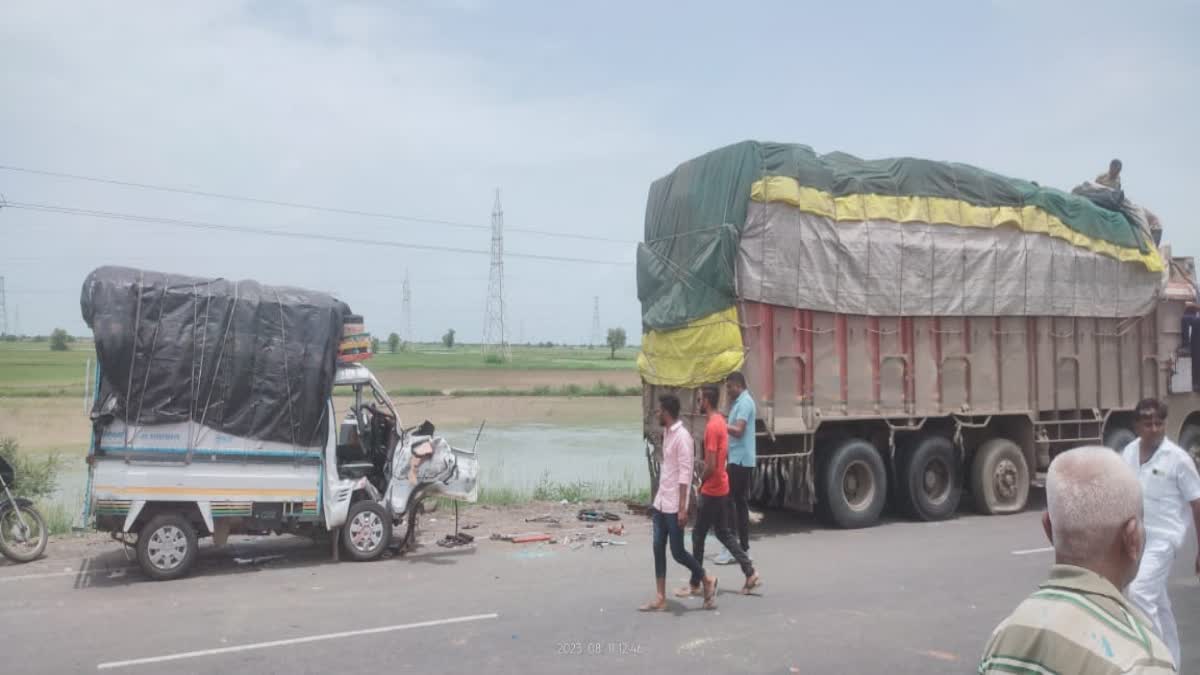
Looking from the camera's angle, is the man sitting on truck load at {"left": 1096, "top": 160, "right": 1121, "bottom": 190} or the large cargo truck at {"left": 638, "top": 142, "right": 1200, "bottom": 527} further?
the man sitting on truck load at {"left": 1096, "top": 160, "right": 1121, "bottom": 190}

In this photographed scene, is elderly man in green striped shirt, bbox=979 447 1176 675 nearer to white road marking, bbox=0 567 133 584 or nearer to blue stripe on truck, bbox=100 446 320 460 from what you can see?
blue stripe on truck, bbox=100 446 320 460

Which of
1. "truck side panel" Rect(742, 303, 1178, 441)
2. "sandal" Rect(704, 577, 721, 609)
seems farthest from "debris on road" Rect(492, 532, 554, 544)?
"sandal" Rect(704, 577, 721, 609)

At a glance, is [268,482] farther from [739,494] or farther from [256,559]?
[739,494]

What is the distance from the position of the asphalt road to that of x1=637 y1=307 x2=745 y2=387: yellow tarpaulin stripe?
6.81ft

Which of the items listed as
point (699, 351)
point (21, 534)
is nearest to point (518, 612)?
point (699, 351)

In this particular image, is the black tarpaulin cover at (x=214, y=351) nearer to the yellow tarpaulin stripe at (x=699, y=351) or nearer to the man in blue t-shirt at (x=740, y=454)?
the yellow tarpaulin stripe at (x=699, y=351)

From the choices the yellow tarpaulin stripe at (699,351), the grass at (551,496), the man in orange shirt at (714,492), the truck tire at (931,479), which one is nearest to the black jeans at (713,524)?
the man in orange shirt at (714,492)

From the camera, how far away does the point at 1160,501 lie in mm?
5125

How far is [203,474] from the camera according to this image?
347 inches

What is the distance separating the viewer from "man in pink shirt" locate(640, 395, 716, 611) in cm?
733

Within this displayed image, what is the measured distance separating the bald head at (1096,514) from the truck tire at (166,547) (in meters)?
8.30

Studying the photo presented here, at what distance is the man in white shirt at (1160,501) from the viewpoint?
4684 millimetres

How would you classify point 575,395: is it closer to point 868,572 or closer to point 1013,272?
point 1013,272

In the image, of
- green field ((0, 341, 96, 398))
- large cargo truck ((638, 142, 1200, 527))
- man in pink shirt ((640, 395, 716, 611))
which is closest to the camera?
man in pink shirt ((640, 395, 716, 611))
